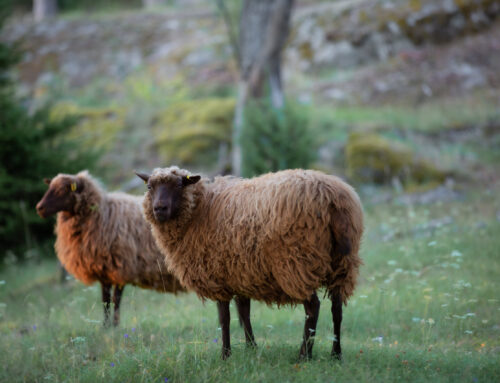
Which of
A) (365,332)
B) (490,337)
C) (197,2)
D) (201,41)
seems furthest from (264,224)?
(197,2)

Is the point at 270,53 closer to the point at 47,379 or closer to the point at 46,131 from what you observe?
the point at 46,131

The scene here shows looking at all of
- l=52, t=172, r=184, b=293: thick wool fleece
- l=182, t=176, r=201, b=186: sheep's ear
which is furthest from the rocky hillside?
l=182, t=176, r=201, b=186: sheep's ear

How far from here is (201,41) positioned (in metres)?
21.1

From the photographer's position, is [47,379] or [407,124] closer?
[47,379]

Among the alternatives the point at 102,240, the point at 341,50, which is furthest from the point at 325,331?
the point at 341,50

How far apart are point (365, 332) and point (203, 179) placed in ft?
8.88

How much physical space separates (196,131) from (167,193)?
9190mm

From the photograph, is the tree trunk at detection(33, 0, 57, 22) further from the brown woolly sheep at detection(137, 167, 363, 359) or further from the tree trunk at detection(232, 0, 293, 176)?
the brown woolly sheep at detection(137, 167, 363, 359)

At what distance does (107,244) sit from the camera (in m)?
6.28

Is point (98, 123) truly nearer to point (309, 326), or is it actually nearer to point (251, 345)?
point (251, 345)

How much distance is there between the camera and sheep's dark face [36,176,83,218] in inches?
245

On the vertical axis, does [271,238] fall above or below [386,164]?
above

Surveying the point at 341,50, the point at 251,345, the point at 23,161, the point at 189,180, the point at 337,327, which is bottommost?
the point at 251,345

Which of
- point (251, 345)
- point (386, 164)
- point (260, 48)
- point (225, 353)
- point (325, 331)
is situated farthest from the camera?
point (260, 48)
